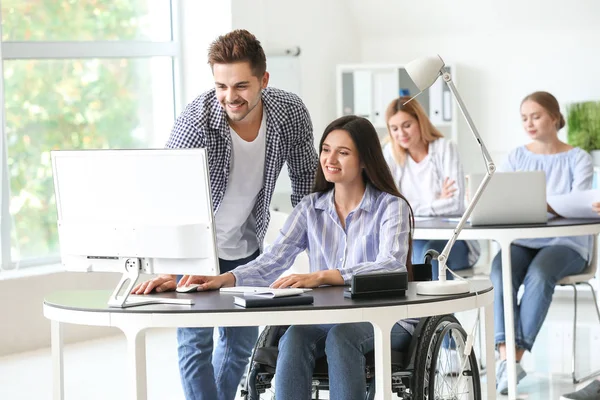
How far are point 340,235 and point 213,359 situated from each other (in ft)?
2.14

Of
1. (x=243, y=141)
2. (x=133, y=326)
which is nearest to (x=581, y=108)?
(x=243, y=141)

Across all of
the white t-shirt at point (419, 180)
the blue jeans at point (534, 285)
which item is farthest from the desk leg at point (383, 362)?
the white t-shirt at point (419, 180)

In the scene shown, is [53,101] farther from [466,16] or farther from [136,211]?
[136,211]

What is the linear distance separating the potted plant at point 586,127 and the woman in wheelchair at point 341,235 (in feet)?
11.6

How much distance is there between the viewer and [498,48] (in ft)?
22.0

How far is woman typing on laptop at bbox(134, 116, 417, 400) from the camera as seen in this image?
8.86 feet

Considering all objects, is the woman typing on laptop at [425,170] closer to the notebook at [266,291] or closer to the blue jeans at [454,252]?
the blue jeans at [454,252]

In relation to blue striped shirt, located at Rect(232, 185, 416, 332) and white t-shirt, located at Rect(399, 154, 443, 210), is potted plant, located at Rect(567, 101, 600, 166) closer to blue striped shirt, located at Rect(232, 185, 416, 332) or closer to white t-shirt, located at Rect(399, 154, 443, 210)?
white t-shirt, located at Rect(399, 154, 443, 210)

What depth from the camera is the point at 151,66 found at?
6.07m

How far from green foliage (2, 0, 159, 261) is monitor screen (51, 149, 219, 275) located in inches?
116

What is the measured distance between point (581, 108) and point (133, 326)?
4428 mm

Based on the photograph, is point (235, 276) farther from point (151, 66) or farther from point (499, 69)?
point (499, 69)

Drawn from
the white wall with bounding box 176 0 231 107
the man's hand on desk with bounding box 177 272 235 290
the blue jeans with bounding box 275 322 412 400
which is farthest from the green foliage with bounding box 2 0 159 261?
the blue jeans with bounding box 275 322 412 400

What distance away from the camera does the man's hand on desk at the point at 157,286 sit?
272cm
